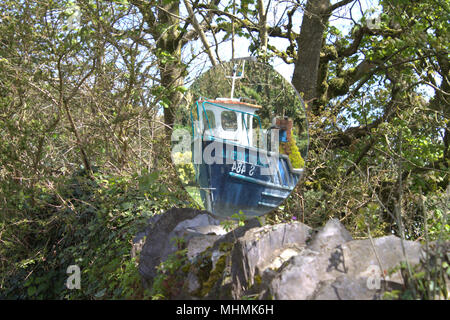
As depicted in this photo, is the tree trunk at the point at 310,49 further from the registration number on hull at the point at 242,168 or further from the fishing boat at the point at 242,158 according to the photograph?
the registration number on hull at the point at 242,168

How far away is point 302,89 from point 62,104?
11.8 feet

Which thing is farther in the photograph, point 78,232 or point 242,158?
point 78,232

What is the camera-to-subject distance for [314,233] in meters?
3.92

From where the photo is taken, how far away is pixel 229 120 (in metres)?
3.96

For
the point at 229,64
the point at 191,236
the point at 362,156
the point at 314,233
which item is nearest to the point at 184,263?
the point at 191,236

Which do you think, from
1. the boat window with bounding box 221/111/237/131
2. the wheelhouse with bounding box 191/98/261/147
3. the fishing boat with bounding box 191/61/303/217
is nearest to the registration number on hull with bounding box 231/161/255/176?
the fishing boat with bounding box 191/61/303/217

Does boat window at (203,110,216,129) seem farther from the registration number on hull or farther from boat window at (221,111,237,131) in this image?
the registration number on hull

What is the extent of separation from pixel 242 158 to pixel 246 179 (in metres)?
0.22

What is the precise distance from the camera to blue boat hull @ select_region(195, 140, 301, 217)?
3912 mm

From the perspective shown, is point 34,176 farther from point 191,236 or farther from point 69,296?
point 191,236

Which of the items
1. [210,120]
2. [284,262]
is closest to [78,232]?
[210,120]

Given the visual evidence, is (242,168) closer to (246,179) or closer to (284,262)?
(246,179)

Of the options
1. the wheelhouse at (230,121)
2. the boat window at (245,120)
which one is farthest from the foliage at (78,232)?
the boat window at (245,120)

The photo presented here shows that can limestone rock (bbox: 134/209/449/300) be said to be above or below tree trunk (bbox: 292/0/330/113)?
below
